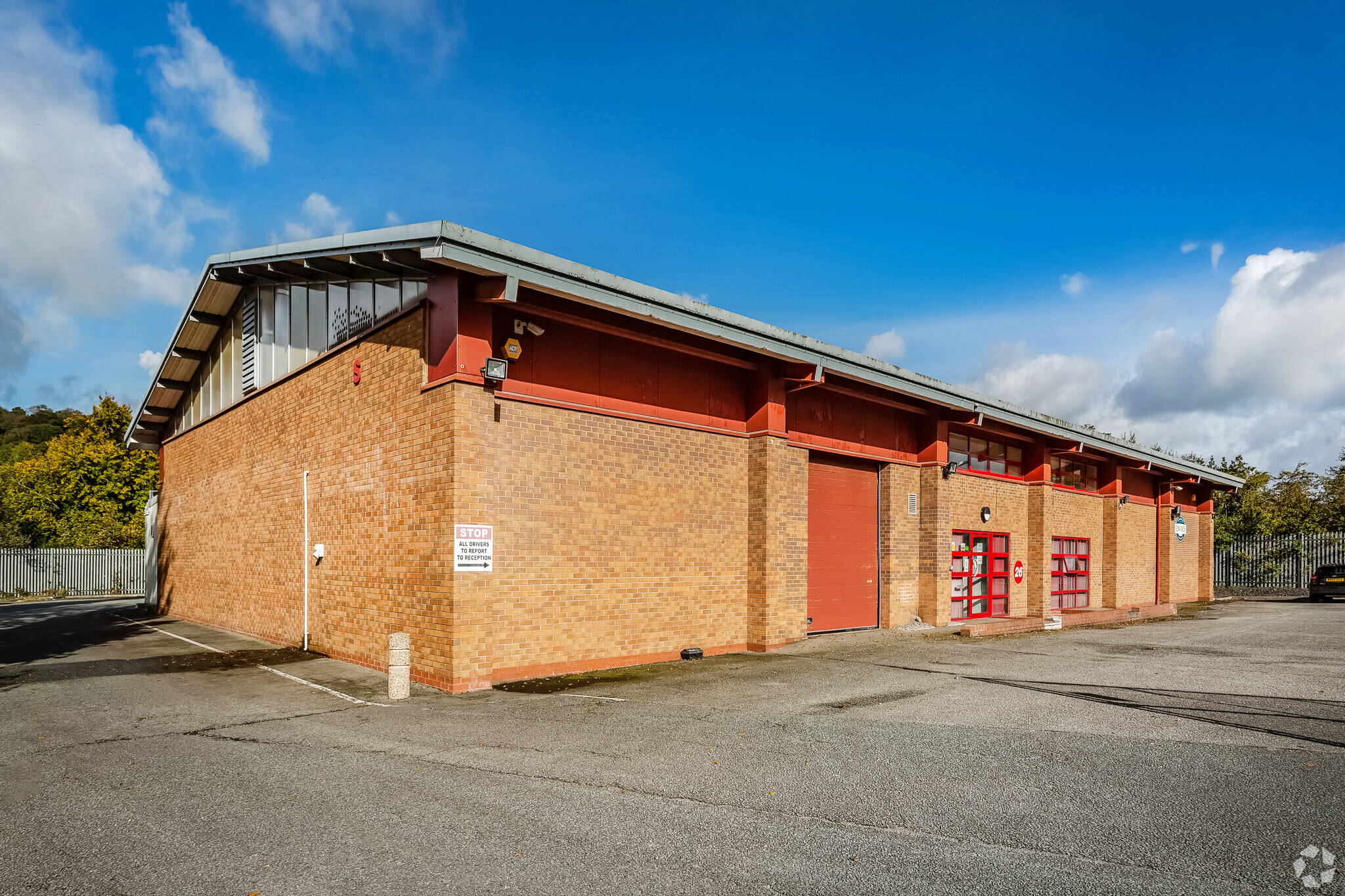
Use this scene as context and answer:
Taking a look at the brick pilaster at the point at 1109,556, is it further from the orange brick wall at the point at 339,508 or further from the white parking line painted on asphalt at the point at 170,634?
the white parking line painted on asphalt at the point at 170,634

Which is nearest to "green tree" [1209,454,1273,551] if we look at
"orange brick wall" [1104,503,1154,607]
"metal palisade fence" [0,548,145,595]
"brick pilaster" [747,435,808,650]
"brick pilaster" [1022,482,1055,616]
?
"orange brick wall" [1104,503,1154,607]

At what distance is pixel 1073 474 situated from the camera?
76.4 ft

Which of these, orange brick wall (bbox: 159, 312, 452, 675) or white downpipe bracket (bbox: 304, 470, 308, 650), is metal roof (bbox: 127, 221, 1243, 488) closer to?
orange brick wall (bbox: 159, 312, 452, 675)

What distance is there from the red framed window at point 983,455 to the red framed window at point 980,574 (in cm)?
166

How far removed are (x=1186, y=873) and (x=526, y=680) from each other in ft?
25.6

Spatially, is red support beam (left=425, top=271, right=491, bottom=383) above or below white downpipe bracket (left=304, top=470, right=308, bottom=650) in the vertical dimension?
above

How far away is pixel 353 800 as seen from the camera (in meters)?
5.70

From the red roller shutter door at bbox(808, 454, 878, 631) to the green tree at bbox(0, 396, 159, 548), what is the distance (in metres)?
43.1

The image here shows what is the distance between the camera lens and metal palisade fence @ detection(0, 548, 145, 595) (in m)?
33.9

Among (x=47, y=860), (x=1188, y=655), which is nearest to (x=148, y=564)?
(x=47, y=860)

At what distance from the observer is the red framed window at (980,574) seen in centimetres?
1850

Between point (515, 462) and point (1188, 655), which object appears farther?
point (1188, 655)

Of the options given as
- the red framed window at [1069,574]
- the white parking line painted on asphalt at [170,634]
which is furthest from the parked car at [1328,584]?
the white parking line painted on asphalt at [170,634]

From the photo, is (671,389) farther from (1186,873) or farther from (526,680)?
(1186,873)
